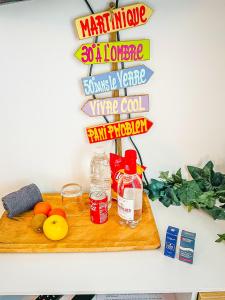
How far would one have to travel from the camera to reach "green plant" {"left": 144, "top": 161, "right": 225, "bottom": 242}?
1.04 m

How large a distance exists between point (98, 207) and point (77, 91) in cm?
41

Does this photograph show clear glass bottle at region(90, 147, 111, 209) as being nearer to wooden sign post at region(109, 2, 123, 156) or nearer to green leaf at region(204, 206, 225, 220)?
wooden sign post at region(109, 2, 123, 156)

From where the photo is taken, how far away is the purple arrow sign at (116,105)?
1066 mm

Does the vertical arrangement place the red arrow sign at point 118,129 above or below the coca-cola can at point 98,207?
above

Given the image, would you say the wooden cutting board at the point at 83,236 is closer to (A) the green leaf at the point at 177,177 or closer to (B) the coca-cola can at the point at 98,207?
(B) the coca-cola can at the point at 98,207

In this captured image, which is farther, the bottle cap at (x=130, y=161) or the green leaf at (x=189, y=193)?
the green leaf at (x=189, y=193)

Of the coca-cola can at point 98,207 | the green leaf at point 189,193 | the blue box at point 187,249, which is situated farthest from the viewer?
the green leaf at point 189,193

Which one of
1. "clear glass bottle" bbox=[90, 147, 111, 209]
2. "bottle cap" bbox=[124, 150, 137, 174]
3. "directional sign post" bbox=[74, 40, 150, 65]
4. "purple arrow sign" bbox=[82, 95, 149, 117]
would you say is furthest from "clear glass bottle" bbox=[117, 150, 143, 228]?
"directional sign post" bbox=[74, 40, 150, 65]

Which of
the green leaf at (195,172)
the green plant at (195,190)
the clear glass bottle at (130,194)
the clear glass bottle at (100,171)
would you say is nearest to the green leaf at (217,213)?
the green plant at (195,190)

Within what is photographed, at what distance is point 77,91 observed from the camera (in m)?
1.07

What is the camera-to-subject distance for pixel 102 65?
1.04 m

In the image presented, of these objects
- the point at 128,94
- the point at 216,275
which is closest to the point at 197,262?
the point at 216,275

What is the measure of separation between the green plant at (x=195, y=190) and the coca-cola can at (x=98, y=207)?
233 mm

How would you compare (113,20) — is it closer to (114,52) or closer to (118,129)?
(114,52)
